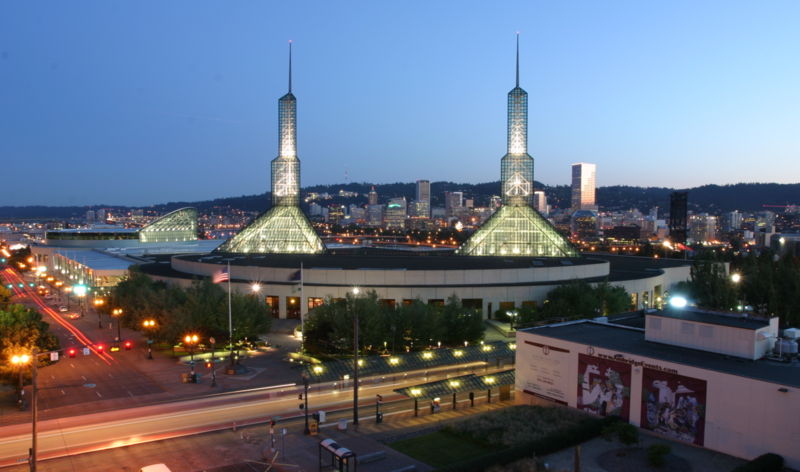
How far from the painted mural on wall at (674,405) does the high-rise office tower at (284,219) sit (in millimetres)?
56917

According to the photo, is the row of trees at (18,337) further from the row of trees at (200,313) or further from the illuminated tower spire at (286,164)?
the illuminated tower spire at (286,164)

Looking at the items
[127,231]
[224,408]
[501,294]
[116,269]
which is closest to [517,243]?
[501,294]

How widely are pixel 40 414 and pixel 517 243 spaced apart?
57.9 m

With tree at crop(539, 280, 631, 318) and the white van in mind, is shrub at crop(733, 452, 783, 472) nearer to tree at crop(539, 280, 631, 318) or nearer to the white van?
the white van

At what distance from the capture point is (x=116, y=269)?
68.6 meters

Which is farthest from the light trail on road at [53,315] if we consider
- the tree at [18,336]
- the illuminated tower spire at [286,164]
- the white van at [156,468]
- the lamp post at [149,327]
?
the illuminated tower spire at [286,164]

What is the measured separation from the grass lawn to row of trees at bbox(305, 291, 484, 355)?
1329cm

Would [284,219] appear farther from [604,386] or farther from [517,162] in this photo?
[604,386]

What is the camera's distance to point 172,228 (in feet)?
402

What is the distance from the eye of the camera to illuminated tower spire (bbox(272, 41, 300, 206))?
267 feet

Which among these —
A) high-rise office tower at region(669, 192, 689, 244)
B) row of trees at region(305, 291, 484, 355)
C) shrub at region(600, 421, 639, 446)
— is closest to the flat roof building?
shrub at region(600, 421, 639, 446)

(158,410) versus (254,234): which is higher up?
(254,234)

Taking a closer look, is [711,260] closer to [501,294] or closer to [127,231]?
[501,294]

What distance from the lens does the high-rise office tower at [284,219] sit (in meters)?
77.2
